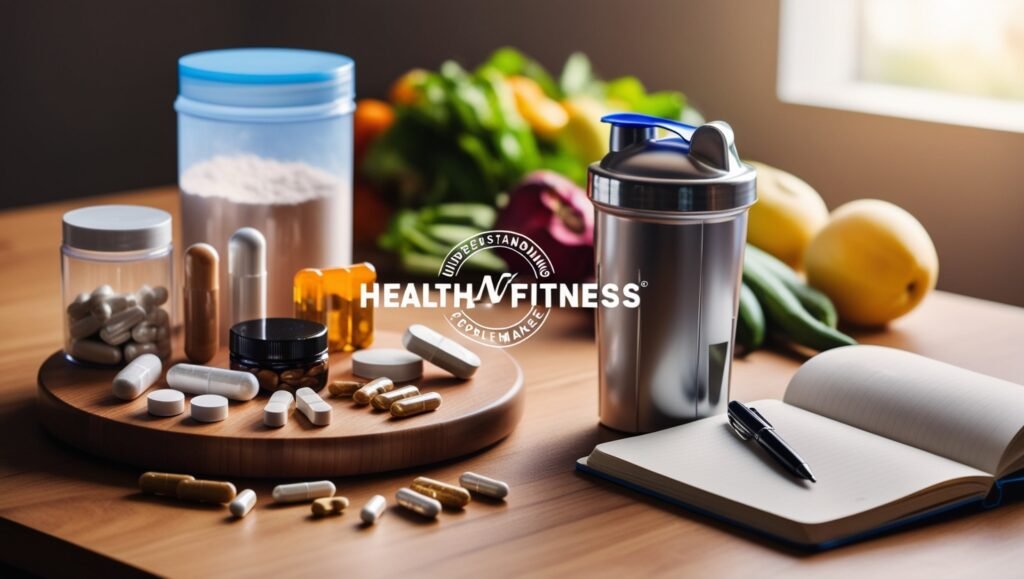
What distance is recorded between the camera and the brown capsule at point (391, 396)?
1096 millimetres

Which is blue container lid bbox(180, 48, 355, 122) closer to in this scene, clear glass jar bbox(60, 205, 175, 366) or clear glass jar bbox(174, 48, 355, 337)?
clear glass jar bbox(174, 48, 355, 337)

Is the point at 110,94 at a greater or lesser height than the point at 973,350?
greater

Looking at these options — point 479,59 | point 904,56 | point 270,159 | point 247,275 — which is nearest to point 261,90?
point 270,159

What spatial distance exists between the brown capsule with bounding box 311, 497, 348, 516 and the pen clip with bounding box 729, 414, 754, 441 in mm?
341

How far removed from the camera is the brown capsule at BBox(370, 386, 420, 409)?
1096 mm

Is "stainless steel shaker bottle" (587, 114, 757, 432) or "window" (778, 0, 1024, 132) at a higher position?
"window" (778, 0, 1024, 132)

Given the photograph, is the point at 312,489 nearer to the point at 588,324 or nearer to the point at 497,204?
the point at 588,324

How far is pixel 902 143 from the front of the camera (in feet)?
6.87

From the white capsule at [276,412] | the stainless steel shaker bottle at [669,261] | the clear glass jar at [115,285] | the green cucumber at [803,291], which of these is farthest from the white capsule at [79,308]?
the green cucumber at [803,291]

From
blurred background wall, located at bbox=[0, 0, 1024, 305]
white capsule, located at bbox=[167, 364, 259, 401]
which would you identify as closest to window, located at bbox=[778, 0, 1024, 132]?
blurred background wall, located at bbox=[0, 0, 1024, 305]

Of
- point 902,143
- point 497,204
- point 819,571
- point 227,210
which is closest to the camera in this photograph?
point 819,571

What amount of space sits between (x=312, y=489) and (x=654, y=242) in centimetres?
35

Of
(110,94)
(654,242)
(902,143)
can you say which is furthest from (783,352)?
(110,94)

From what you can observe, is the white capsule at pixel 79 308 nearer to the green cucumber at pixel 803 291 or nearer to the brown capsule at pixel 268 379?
the brown capsule at pixel 268 379
